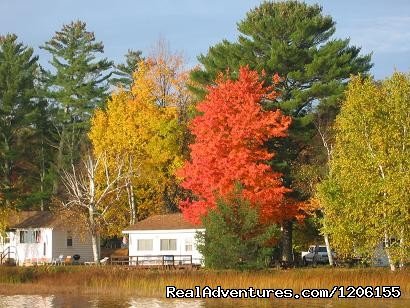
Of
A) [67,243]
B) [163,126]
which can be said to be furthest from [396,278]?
[67,243]

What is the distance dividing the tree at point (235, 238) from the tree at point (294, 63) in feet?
48.8

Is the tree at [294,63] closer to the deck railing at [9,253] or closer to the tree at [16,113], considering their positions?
the deck railing at [9,253]

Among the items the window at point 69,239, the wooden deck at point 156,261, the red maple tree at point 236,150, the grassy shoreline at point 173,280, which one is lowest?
the grassy shoreline at point 173,280

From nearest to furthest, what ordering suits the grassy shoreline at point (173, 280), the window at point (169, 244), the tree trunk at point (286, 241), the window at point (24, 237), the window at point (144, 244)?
the grassy shoreline at point (173, 280), the tree trunk at point (286, 241), the window at point (169, 244), the window at point (144, 244), the window at point (24, 237)

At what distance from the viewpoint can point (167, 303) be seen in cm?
3506

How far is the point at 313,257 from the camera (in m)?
62.8

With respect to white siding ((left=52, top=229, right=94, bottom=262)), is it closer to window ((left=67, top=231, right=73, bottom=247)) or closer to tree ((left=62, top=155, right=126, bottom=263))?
window ((left=67, top=231, right=73, bottom=247))

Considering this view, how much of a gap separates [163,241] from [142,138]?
31.7ft

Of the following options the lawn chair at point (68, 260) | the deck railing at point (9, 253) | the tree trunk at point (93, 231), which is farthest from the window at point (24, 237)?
the tree trunk at point (93, 231)

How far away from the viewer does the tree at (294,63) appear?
56031 millimetres

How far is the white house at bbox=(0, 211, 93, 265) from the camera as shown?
65438mm

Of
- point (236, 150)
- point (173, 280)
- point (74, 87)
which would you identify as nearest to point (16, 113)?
point (74, 87)

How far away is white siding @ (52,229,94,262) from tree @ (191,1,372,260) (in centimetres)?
1698

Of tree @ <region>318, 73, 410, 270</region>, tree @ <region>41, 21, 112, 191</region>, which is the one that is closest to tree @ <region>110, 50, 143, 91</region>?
tree @ <region>41, 21, 112, 191</region>
